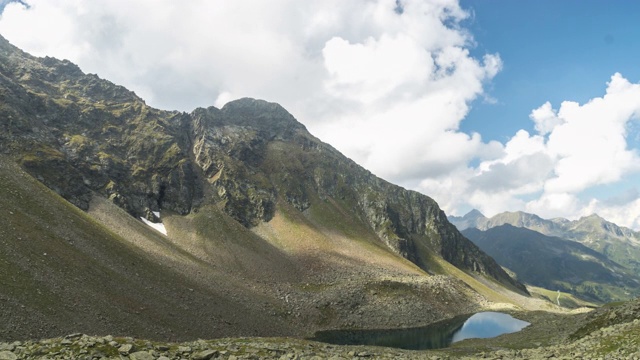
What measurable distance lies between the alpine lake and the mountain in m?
4.69

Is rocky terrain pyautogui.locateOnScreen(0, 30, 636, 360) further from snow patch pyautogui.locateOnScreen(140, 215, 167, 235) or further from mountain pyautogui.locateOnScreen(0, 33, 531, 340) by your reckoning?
snow patch pyautogui.locateOnScreen(140, 215, 167, 235)

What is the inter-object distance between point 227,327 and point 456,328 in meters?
60.4

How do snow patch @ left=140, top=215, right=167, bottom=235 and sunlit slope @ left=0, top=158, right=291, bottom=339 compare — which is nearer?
sunlit slope @ left=0, top=158, right=291, bottom=339

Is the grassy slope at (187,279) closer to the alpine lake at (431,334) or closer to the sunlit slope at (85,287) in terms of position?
the sunlit slope at (85,287)

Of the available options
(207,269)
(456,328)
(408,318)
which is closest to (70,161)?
(207,269)

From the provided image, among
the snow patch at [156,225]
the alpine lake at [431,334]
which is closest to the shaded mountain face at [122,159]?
the snow patch at [156,225]

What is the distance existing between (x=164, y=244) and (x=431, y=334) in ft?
254

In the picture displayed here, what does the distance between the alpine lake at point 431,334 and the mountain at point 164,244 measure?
4.69m

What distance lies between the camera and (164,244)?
108938 mm

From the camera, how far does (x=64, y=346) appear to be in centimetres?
2884

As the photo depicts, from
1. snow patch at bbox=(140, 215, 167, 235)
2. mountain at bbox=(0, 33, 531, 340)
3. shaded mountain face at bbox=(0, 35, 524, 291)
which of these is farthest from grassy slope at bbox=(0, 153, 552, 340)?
shaded mountain face at bbox=(0, 35, 524, 291)

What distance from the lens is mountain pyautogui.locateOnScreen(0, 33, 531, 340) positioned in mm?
60219

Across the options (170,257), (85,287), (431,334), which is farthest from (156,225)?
(431,334)

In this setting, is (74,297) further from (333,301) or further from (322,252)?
(322,252)
